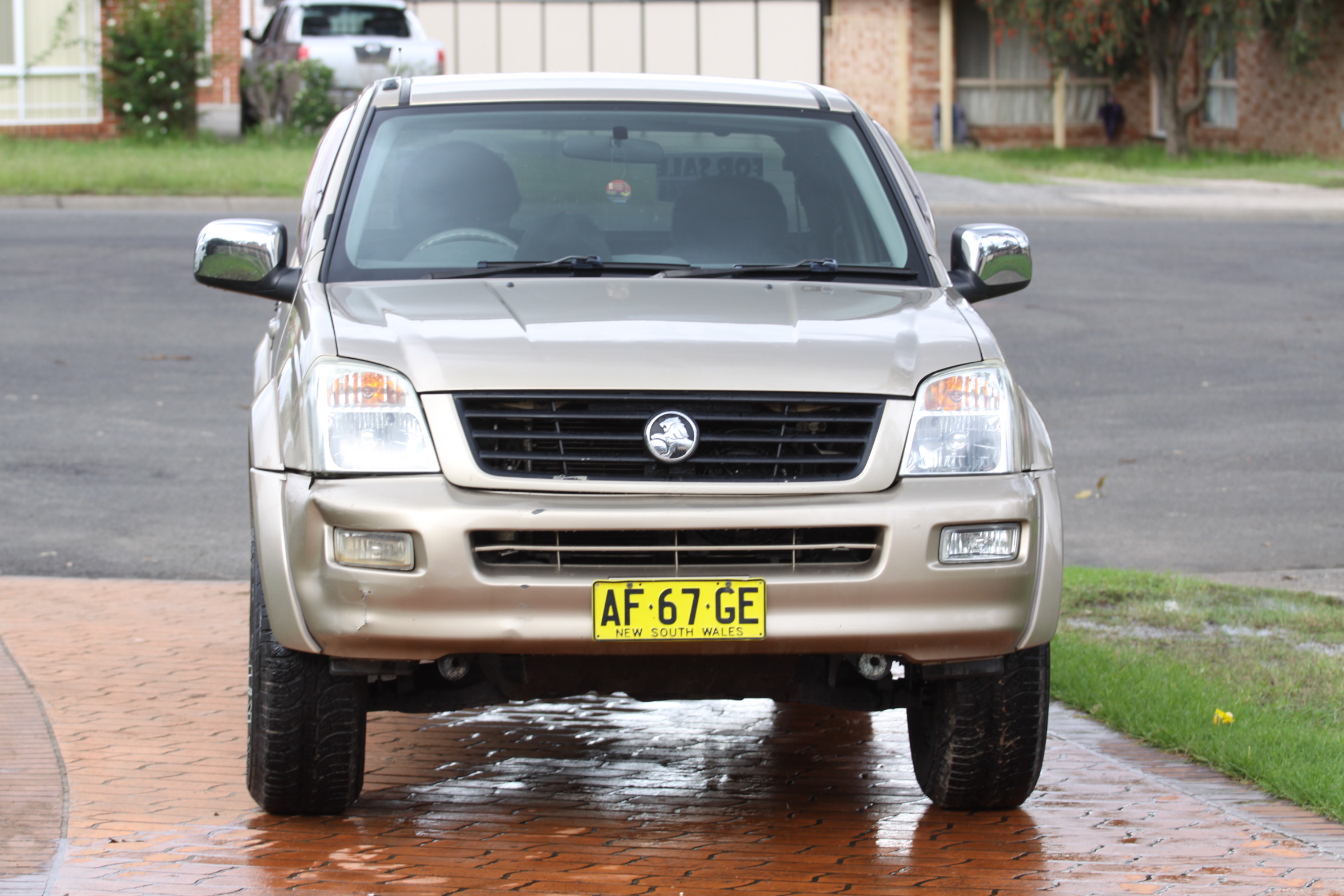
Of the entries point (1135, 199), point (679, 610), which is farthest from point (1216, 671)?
point (1135, 199)

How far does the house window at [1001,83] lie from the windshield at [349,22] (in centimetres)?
1503

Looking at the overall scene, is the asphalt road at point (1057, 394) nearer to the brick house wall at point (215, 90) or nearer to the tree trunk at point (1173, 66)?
the brick house wall at point (215, 90)

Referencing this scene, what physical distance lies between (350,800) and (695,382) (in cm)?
142

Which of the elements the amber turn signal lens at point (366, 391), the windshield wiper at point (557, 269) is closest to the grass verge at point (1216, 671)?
the windshield wiper at point (557, 269)

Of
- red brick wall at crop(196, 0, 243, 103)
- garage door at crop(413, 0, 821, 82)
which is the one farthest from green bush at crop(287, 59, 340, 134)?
garage door at crop(413, 0, 821, 82)

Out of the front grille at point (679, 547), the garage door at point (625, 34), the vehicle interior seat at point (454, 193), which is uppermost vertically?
the garage door at point (625, 34)

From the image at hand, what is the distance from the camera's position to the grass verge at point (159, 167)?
19578mm

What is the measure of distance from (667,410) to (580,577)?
423mm

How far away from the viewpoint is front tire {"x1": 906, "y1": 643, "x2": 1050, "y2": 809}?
4.39m

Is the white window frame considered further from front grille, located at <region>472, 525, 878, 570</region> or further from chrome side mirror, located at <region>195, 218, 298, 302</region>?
front grille, located at <region>472, 525, 878, 570</region>

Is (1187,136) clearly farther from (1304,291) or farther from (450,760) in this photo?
(450,760)

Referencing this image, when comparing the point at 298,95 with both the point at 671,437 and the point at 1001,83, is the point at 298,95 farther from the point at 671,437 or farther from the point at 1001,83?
the point at 671,437

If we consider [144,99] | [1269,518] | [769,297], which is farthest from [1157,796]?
[144,99]

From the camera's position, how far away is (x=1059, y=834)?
4551 millimetres
